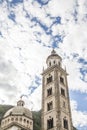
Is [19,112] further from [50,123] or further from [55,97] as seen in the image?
[55,97]

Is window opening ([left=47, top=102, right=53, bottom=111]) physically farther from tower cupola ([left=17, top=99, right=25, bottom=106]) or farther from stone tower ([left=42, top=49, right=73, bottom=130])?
tower cupola ([left=17, top=99, right=25, bottom=106])

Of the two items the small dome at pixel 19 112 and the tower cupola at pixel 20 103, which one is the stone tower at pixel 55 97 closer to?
the small dome at pixel 19 112

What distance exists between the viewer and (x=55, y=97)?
53344 mm

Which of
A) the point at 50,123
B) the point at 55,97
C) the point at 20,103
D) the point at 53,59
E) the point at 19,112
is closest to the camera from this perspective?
the point at 50,123

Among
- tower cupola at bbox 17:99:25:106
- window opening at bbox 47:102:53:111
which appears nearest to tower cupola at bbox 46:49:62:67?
tower cupola at bbox 17:99:25:106

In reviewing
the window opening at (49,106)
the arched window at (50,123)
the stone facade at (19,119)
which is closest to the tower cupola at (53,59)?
the window opening at (49,106)

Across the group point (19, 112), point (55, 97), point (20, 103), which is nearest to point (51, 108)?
point (55, 97)

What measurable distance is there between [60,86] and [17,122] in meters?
13.1

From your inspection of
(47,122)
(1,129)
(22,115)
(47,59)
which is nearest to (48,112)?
(47,122)

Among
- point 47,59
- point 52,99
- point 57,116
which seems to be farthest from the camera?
point 47,59

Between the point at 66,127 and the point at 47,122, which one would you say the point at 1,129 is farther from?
the point at 66,127

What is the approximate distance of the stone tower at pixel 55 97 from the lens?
166ft

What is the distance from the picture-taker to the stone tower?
5053 centimetres

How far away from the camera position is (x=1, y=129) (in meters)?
52.5
